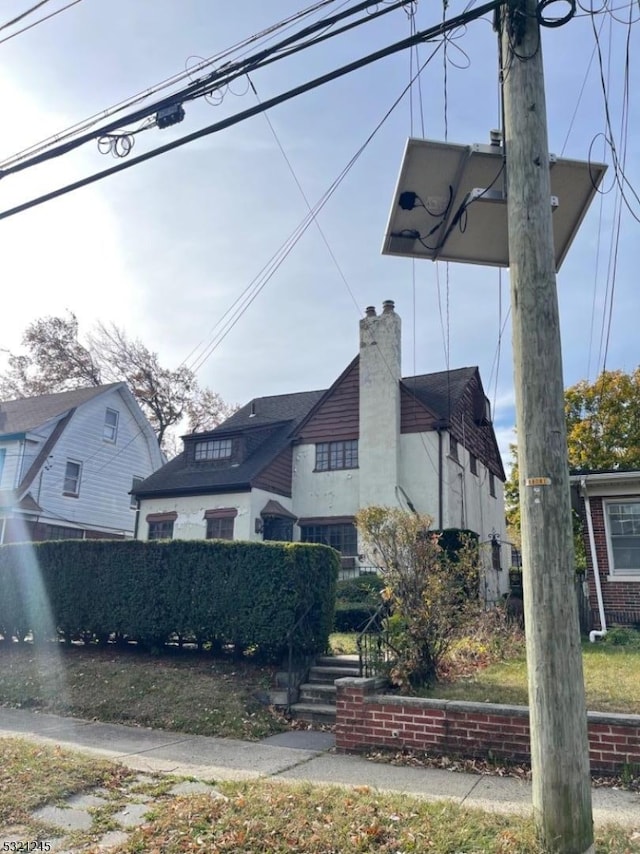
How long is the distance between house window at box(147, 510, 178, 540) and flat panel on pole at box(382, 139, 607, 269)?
16.1 m

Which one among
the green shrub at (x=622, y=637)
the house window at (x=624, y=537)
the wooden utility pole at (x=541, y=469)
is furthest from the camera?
the house window at (x=624, y=537)

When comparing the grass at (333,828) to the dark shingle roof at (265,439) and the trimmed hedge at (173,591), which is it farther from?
the dark shingle roof at (265,439)

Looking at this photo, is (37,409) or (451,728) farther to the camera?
(37,409)

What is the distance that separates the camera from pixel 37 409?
25.7 m

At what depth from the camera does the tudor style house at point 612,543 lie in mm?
13461

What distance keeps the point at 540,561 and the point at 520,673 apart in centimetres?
503

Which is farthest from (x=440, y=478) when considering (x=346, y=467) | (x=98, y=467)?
(x=98, y=467)

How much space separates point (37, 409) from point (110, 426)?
116 inches

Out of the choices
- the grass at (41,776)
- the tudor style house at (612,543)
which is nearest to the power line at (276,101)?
the grass at (41,776)

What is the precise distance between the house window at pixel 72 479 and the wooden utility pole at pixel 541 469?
76.1ft

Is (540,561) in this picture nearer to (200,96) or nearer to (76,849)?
(76,849)

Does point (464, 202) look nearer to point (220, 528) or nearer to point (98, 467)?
point (220, 528)

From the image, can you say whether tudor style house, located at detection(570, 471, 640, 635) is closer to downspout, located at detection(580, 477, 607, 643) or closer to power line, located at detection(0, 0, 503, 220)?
downspout, located at detection(580, 477, 607, 643)

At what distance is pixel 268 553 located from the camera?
9695 millimetres
